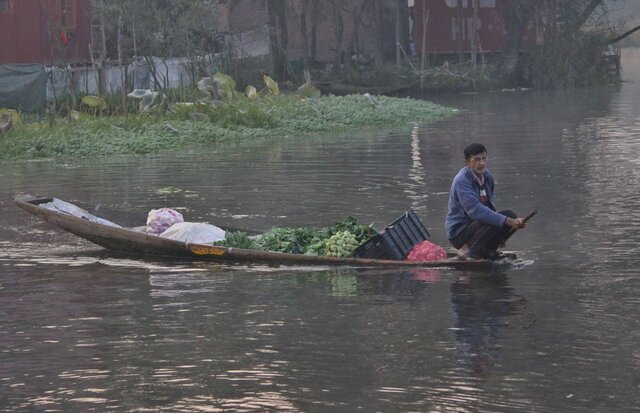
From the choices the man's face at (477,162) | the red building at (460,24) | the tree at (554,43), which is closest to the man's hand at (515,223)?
the man's face at (477,162)

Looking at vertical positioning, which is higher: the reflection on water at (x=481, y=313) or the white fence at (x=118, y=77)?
the white fence at (x=118, y=77)

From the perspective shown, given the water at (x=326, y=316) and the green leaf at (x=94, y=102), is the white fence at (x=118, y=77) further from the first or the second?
the water at (x=326, y=316)

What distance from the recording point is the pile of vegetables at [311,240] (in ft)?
39.0

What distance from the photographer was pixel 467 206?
1148cm

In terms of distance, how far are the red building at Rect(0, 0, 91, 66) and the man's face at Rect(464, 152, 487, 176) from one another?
2411cm

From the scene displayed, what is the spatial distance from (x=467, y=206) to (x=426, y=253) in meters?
0.58

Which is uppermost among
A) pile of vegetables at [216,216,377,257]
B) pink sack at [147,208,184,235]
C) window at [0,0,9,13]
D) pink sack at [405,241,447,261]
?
window at [0,0,9,13]

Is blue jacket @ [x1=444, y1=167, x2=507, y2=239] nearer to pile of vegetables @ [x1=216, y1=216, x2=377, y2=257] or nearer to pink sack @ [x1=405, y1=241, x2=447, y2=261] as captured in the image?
pink sack @ [x1=405, y1=241, x2=447, y2=261]

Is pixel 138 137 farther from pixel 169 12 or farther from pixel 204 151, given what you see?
pixel 169 12

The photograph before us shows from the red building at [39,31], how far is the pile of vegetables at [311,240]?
74.6 feet

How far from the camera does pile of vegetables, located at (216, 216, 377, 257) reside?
39.0 ft

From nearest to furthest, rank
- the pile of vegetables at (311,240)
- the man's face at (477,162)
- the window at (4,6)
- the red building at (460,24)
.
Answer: the man's face at (477,162)
the pile of vegetables at (311,240)
the window at (4,6)
the red building at (460,24)

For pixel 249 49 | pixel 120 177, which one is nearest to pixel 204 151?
pixel 120 177

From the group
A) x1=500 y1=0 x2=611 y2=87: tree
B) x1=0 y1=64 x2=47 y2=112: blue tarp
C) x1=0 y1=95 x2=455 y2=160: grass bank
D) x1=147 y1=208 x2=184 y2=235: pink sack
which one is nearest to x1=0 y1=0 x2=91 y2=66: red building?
x1=0 y1=64 x2=47 y2=112: blue tarp
